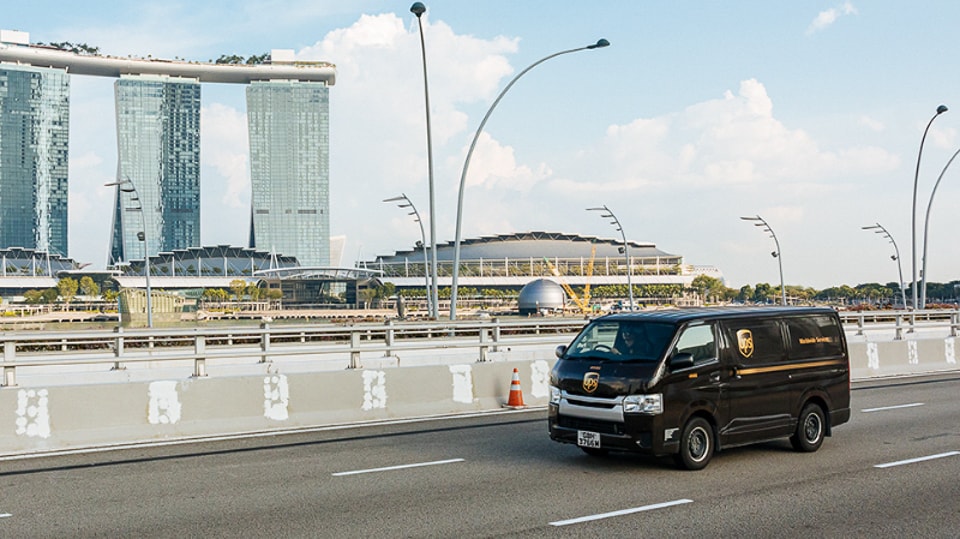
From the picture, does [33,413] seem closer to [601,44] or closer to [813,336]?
[813,336]

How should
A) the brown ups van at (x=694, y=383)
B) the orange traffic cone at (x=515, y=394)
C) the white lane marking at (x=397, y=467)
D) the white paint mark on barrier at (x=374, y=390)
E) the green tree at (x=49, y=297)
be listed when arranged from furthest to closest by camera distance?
the green tree at (x=49, y=297)
the orange traffic cone at (x=515, y=394)
the white paint mark on barrier at (x=374, y=390)
the white lane marking at (x=397, y=467)
the brown ups van at (x=694, y=383)

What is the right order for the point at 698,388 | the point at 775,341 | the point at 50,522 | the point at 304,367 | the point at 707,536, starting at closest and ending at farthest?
the point at 707,536 < the point at 50,522 < the point at 698,388 < the point at 775,341 < the point at 304,367

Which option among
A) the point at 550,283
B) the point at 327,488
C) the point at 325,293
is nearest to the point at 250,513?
the point at 327,488

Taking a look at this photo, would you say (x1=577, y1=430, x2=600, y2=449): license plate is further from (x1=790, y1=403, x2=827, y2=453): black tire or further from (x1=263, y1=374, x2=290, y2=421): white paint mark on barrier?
(x1=263, y1=374, x2=290, y2=421): white paint mark on barrier

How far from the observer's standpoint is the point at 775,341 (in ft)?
38.4

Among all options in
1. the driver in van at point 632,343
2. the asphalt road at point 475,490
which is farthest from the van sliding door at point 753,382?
the driver in van at point 632,343

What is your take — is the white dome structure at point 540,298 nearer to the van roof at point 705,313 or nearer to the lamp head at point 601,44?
the lamp head at point 601,44

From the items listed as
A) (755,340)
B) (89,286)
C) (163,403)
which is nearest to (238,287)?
(89,286)

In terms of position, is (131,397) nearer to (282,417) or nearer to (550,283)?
(282,417)

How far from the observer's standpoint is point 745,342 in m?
11.3

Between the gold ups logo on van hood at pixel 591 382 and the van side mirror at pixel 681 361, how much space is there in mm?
855

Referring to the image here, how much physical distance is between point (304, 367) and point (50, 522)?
54.6ft

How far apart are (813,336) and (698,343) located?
2292 mm

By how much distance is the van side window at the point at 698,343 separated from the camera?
1076 centimetres
